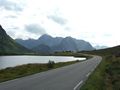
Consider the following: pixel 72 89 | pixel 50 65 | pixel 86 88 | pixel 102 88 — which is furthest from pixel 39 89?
pixel 50 65

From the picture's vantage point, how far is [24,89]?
56.5ft

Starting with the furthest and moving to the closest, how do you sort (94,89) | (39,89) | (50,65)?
1. (50,65)
2. (94,89)
3. (39,89)

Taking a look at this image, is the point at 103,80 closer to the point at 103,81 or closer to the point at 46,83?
the point at 103,81

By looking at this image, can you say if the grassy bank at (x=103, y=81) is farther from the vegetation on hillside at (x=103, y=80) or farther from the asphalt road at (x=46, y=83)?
the asphalt road at (x=46, y=83)

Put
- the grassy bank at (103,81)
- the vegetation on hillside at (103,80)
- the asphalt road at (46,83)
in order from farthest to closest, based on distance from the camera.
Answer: the vegetation on hillside at (103,80), the grassy bank at (103,81), the asphalt road at (46,83)

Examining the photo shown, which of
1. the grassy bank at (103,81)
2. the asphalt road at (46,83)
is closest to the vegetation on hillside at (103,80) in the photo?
the grassy bank at (103,81)

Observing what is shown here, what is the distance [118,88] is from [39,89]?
583 centimetres

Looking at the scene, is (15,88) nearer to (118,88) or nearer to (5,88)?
(5,88)

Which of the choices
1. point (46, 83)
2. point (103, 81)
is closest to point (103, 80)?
point (103, 81)

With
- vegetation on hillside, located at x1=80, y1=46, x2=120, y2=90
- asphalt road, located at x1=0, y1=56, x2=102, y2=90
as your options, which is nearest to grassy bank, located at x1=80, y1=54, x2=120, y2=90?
vegetation on hillside, located at x1=80, y1=46, x2=120, y2=90

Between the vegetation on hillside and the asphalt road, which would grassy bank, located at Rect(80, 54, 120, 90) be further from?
the asphalt road

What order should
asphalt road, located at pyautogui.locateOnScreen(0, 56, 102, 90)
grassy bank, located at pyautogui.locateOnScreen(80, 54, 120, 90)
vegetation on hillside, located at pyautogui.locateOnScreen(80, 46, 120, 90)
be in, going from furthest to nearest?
vegetation on hillside, located at pyautogui.locateOnScreen(80, 46, 120, 90)
grassy bank, located at pyautogui.locateOnScreen(80, 54, 120, 90)
asphalt road, located at pyautogui.locateOnScreen(0, 56, 102, 90)

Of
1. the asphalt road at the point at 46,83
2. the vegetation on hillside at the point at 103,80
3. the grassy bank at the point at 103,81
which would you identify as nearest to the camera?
the asphalt road at the point at 46,83

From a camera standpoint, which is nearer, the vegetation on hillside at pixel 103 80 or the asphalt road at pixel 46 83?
the asphalt road at pixel 46 83
